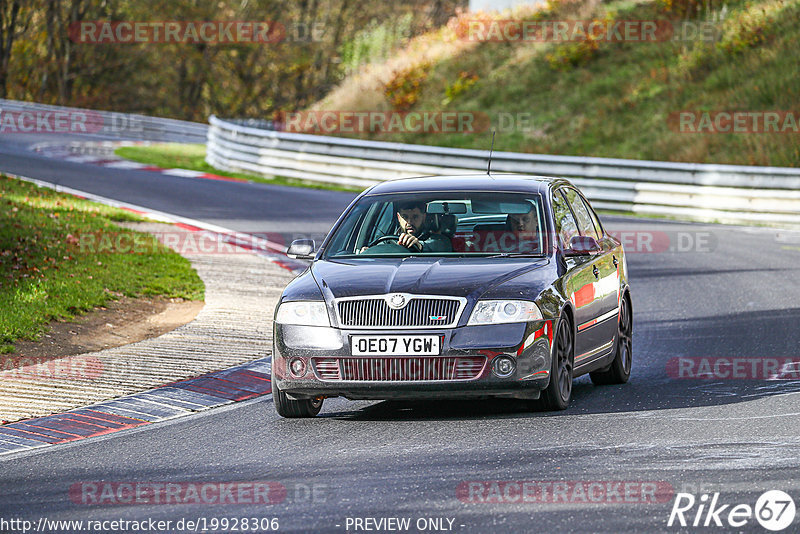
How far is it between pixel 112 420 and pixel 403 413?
6.58 feet

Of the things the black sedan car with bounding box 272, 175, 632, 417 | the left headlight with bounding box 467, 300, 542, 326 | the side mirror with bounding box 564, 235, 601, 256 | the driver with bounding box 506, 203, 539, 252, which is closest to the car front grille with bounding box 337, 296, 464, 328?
the black sedan car with bounding box 272, 175, 632, 417

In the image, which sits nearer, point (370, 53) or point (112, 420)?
point (112, 420)

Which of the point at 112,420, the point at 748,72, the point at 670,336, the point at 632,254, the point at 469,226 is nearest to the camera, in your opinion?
the point at 112,420

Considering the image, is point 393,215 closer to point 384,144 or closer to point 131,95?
point 384,144

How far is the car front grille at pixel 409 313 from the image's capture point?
8.27 m

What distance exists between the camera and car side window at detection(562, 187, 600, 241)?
34.3 ft

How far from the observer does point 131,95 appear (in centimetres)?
6400

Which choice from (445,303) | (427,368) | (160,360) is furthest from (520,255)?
(160,360)

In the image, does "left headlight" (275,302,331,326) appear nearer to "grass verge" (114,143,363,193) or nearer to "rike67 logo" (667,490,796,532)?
"rike67 logo" (667,490,796,532)

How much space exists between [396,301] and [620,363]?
2712 millimetres

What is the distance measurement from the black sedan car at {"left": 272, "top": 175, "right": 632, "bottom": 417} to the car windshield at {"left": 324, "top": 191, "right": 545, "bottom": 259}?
0.03ft

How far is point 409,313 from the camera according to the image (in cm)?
828

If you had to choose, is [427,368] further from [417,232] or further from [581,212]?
[581,212]

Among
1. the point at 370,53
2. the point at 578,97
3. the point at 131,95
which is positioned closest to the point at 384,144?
the point at 578,97
